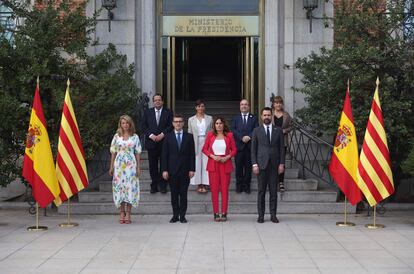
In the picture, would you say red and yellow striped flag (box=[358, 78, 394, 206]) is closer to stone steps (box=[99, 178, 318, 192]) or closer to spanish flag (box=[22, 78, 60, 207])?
stone steps (box=[99, 178, 318, 192])

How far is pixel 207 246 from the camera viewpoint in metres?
7.62

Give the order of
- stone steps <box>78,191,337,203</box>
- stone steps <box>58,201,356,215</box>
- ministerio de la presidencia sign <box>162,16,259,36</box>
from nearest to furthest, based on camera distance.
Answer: stone steps <box>58,201,356,215</box>
stone steps <box>78,191,337,203</box>
ministerio de la presidencia sign <box>162,16,259,36</box>

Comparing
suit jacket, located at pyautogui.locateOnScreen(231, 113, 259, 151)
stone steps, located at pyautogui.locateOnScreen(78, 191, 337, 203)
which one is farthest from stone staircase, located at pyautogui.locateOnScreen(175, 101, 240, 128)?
stone steps, located at pyautogui.locateOnScreen(78, 191, 337, 203)

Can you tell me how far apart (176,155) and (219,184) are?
2.95 ft

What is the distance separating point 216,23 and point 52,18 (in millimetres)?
4608

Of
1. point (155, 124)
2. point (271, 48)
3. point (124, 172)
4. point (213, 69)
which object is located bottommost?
point (124, 172)

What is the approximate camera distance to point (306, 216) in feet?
33.1

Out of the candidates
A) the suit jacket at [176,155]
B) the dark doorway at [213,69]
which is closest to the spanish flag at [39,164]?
the suit jacket at [176,155]

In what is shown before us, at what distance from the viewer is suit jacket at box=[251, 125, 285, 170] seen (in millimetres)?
9336

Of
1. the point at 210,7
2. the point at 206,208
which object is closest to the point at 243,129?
the point at 206,208

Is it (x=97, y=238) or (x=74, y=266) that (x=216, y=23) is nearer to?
(x=97, y=238)

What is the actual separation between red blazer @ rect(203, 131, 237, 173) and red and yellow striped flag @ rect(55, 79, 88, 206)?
2.14 m

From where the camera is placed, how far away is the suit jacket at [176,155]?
937 centimetres

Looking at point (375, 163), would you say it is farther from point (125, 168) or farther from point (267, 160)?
point (125, 168)
